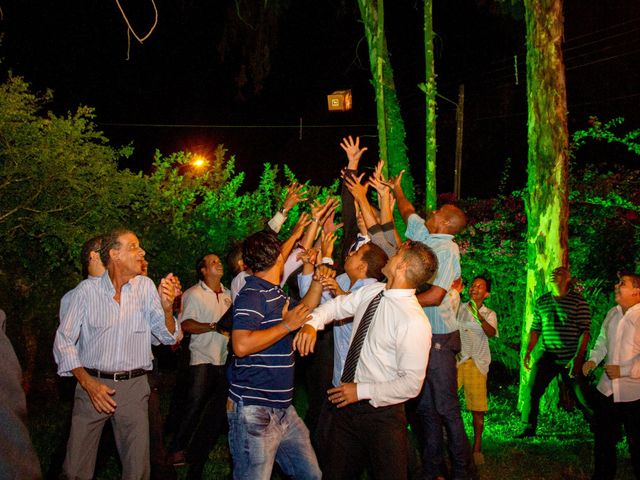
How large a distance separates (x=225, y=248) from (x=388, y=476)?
24.9ft

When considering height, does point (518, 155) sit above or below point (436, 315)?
above

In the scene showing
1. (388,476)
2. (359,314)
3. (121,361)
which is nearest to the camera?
(388,476)

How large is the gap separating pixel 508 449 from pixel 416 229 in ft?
9.35

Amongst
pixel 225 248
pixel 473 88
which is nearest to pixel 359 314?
pixel 225 248

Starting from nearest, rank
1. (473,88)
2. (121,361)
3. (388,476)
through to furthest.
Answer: (388,476)
(121,361)
(473,88)

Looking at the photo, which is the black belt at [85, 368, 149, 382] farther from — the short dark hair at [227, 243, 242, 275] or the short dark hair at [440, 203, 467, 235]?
the short dark hair at [440, 203, 467, 235]

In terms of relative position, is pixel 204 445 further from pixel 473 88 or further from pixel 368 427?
pixel 473 88

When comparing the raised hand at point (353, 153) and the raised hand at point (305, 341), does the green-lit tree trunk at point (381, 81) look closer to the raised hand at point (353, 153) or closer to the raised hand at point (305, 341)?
the raised hand at point (353, 153)

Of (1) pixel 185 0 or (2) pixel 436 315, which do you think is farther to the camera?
(1) pixel 185 0

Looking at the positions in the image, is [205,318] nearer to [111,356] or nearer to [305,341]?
[111,356]

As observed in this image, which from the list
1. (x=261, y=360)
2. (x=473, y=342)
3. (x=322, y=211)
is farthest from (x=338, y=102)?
(x=261, y=360)

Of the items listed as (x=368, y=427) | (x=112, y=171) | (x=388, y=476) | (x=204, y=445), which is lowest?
(x=204, y=445)

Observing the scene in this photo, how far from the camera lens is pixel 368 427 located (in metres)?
4.18

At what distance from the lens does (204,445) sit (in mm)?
5844
